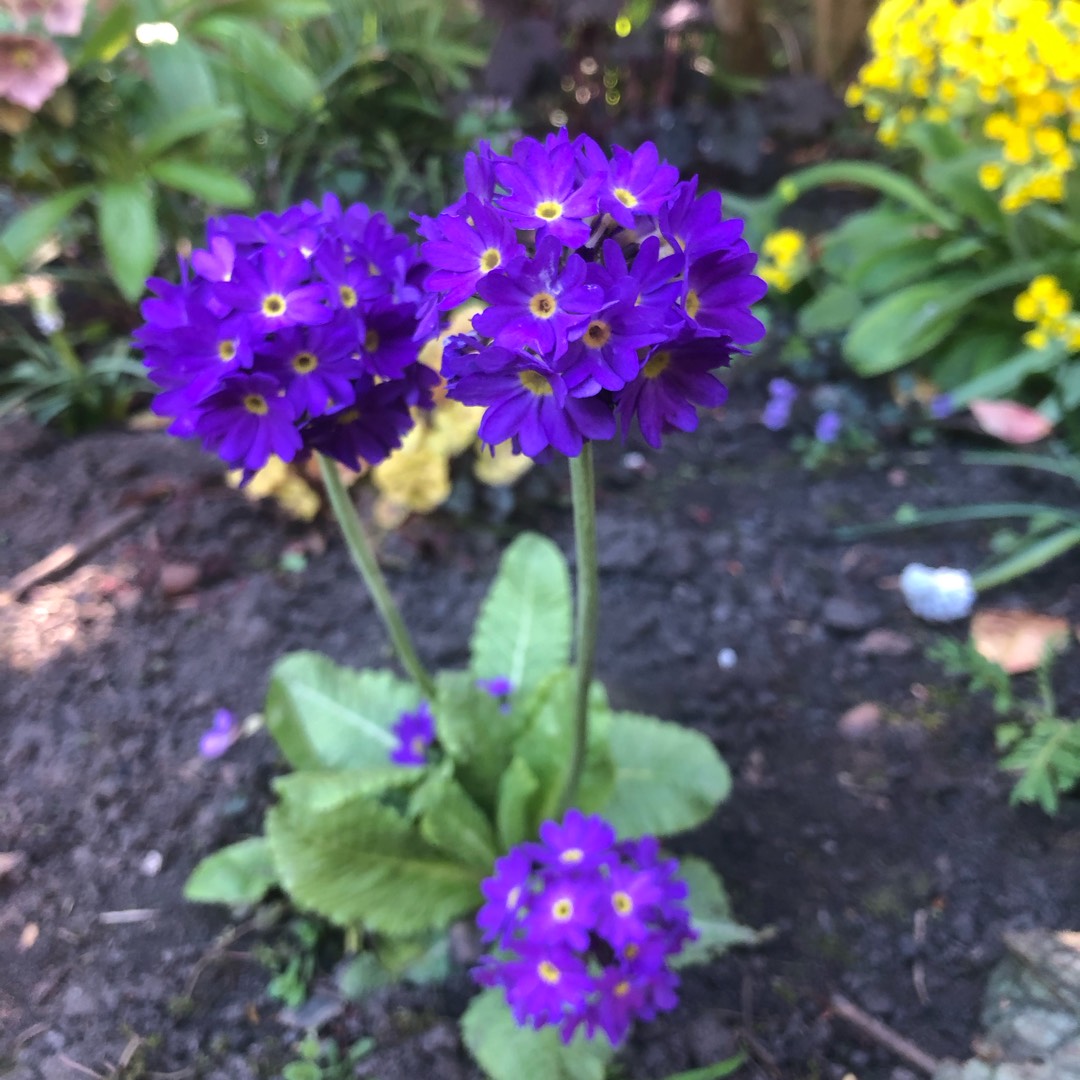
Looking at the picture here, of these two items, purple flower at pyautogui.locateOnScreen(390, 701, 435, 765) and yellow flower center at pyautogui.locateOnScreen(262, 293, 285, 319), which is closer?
yellow flower center at pyautogui.locateOnScreen(262, 293, 285, 319)

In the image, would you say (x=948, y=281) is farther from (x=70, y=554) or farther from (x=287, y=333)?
(x=70, y=554)

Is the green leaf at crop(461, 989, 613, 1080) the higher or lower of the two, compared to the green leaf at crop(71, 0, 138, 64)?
lower

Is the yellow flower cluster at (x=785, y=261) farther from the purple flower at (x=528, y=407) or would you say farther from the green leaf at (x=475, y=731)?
the purple flower at (x=528, y=407)

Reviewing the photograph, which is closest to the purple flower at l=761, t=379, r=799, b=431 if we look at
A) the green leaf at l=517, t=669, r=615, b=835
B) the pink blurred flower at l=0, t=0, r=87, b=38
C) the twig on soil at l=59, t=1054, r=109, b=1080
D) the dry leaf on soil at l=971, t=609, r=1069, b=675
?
the dry leaf on soil at l=971, t=609, r=1069, b=675

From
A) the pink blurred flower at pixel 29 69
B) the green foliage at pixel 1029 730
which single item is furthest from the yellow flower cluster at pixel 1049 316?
the pink blurred flower at pixel 29 69

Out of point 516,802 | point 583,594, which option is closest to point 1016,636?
point 516,802

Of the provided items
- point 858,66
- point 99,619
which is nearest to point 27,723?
point 99,619

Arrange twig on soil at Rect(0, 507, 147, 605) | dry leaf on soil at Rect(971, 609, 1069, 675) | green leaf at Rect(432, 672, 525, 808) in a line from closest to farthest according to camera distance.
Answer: green leaf at Rect(432, 672, 525, 808)
dry leaf on soil at Rect(971, 609, 1069, 675)
twig on soil at Rect(0, 507, 147, 605)

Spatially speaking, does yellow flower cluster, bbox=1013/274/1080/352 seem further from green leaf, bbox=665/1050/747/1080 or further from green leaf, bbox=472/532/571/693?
green leaf, bbox=665/1050/747/1080
